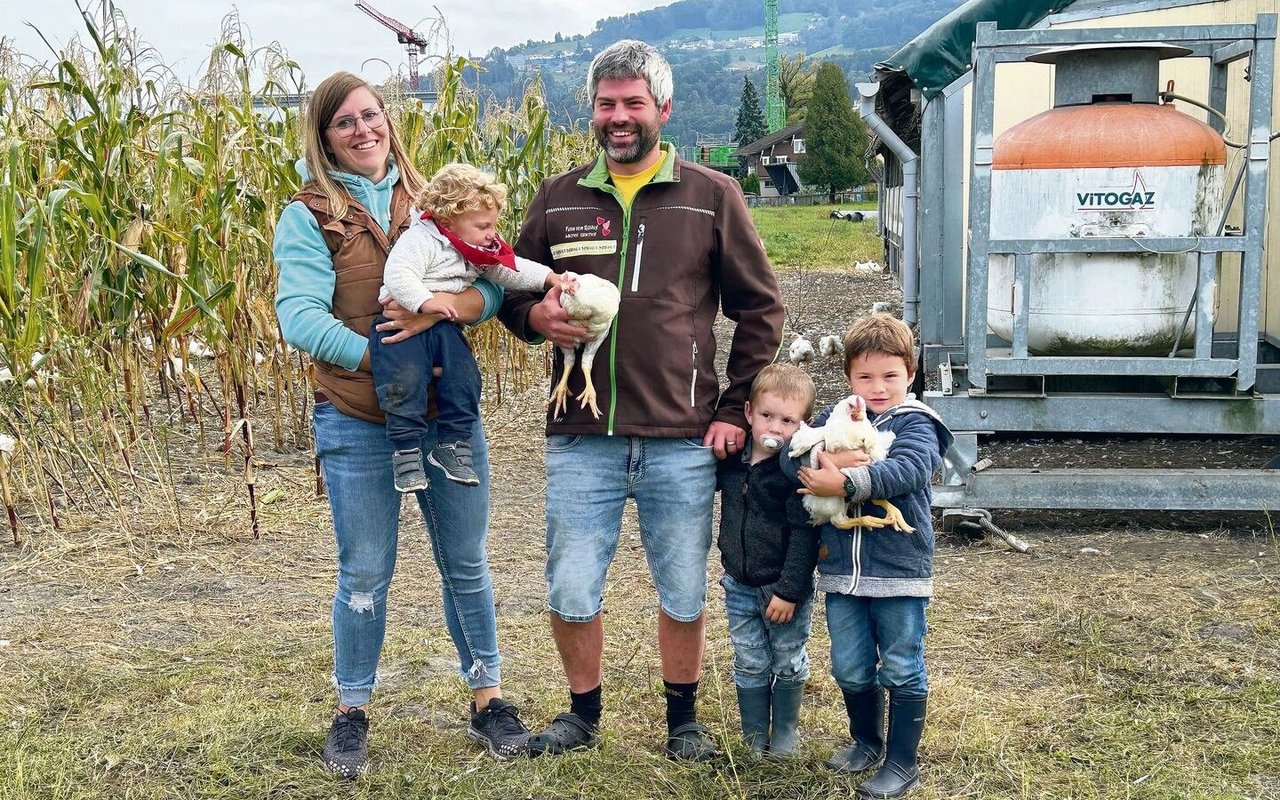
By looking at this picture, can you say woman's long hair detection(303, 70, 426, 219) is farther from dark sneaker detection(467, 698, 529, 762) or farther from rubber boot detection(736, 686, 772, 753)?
rubber boot detection(736, 686, 772, 753)

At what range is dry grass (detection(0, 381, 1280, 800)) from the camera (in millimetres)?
3145

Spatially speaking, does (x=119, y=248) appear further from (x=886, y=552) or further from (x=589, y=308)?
(x=886, y=552)

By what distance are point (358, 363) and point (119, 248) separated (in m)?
2.14

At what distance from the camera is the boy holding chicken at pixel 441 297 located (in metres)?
2.87

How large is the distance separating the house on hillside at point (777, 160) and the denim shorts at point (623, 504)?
2766 inches

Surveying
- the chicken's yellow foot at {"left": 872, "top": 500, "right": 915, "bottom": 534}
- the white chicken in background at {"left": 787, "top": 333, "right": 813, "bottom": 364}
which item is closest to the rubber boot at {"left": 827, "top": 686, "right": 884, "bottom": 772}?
the chicken's yellow foot at {"left": 872, "top": 500, "right": 915, "bottom": 534}

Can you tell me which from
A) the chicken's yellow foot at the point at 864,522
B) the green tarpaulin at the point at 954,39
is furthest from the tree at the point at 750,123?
the chicken's yellow foot at the point at 864,522

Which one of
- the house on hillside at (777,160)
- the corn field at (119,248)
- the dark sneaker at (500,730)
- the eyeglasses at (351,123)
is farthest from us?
the house on hillside at (777,160)

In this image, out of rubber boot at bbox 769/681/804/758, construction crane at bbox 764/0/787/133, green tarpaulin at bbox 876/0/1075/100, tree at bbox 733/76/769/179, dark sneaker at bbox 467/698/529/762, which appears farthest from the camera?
construction crane at bbox 764/0/787/133

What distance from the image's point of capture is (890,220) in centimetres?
1636

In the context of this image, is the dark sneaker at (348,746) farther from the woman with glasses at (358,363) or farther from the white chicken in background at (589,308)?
the white chicken in background at (589,308)

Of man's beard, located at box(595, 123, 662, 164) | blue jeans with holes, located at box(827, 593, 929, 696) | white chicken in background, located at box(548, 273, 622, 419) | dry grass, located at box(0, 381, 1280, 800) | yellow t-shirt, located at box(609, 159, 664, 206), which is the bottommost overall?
dry grass, located at box(0, 381, 1280, 800)

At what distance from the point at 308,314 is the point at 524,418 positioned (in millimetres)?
5488

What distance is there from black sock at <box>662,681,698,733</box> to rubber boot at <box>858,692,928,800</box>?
519 millimetres
